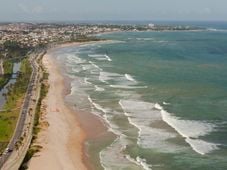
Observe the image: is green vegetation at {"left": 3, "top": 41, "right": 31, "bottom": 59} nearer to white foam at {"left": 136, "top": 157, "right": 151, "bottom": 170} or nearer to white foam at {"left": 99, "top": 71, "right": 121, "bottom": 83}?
white foam at {"left": 99, "top": 71, "right": 121, "bottom": 83}

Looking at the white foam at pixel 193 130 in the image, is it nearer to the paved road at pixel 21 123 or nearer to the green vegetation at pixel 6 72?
the paved road at pixel 21 123

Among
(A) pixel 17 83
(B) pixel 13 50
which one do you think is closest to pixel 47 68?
(A) pixel 17 83

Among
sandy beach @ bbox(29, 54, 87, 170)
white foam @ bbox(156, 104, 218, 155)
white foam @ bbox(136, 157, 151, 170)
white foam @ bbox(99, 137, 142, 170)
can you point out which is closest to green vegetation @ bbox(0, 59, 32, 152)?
sandy beach @ bbox(29, 54, 87, 170)

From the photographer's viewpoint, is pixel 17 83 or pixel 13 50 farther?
pixel 13 50

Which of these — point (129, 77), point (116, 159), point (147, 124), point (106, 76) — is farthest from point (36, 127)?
point (106, 76)

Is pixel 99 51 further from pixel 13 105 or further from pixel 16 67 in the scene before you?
pixel 13 105

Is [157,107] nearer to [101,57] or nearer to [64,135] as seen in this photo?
[64,135]

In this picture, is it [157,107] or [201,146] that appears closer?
[201,146]
